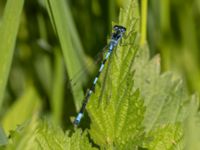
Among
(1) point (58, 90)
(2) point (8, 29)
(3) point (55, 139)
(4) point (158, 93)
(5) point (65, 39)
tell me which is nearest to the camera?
(3) point (55, 139)

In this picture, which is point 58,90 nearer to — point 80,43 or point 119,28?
point 80,43

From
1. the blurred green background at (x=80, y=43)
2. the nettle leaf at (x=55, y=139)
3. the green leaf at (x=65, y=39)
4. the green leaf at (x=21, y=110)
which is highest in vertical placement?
the green leaf at (x=65, y=39)

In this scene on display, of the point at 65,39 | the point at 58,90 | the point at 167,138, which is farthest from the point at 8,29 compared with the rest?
the point at 58,90

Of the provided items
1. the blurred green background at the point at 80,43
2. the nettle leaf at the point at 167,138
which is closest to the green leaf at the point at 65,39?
the blurred green background at the point at 80,43

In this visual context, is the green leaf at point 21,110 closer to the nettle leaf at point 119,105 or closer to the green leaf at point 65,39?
the green leaf at point 65,39

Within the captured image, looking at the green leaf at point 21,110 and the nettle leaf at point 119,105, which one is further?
the green leaf at point 21,110

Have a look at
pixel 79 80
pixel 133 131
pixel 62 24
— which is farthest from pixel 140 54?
pixel 133 131

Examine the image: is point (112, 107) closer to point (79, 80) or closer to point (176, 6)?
point (79, 80)

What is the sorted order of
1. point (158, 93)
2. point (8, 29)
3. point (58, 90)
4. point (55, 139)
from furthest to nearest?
point (58, 90) < point (158, 93) < point (8, 29) < point (55, 139)
